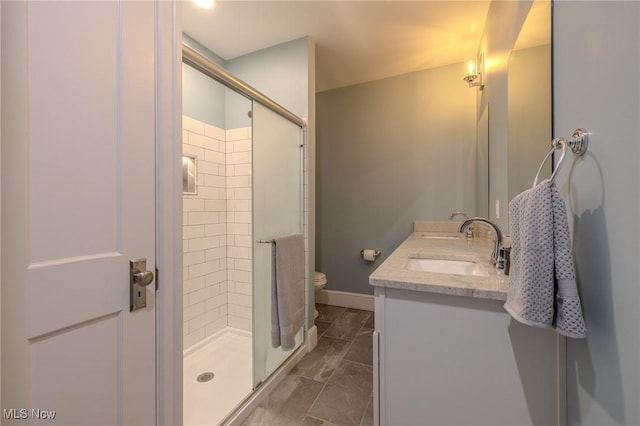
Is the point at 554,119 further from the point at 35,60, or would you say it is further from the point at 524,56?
the point at 35,60

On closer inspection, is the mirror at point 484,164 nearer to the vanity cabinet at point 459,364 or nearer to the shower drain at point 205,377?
the vanity cabinet at point 459,364

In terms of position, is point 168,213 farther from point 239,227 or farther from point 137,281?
point 239,227

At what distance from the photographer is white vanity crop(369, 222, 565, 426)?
820 millimetres

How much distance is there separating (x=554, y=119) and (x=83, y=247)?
143cm

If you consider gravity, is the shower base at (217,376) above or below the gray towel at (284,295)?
below

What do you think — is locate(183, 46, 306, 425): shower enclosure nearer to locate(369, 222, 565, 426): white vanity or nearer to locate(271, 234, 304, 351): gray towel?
locate(271, 234, 304, 351): gray towel

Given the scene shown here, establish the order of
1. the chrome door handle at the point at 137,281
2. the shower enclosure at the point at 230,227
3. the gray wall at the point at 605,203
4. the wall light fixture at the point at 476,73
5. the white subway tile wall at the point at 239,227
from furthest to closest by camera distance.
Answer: the white subway tile wall at the point at 239,227
the wall light fixture at the point at 476,73
the shower enclosure at the point at 230,227
the chrome door handle at the point at 137,281
the gray wall at the point at 605,203

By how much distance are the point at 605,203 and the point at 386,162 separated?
2.28 m

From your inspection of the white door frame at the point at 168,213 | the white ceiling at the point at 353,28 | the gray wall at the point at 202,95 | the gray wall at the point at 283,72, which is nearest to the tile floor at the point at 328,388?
the white door frame at the point at 168,213

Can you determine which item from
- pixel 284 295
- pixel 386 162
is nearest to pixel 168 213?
pixel 284 295

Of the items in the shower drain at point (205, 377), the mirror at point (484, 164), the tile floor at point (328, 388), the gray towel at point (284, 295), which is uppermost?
the mirror at point (484, 164)

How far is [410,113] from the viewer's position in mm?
2648

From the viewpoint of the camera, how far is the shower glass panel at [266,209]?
1.61 metres

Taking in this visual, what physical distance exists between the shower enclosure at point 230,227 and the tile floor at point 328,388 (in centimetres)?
12
